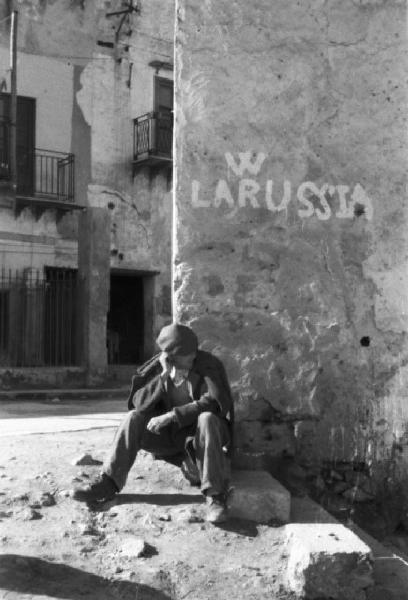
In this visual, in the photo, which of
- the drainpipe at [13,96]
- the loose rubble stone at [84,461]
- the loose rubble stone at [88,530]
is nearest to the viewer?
the loose rubble stone at [88,530]

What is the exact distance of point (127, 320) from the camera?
17047 millimetres

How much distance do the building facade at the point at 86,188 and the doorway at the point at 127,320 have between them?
0.03 m

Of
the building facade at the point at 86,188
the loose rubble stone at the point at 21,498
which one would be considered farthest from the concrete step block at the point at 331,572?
the building facade at the point at 86,188

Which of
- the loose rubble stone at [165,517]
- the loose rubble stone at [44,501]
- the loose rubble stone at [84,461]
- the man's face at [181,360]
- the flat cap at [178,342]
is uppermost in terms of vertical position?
the flat cap at [178,342]

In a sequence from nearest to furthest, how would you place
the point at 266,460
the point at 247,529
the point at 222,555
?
the point at 222,555
the point at 247,529
the point at 266,460

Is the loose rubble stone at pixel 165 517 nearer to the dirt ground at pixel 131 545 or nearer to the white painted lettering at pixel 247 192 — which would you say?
the dirt ground at pixel 131 545

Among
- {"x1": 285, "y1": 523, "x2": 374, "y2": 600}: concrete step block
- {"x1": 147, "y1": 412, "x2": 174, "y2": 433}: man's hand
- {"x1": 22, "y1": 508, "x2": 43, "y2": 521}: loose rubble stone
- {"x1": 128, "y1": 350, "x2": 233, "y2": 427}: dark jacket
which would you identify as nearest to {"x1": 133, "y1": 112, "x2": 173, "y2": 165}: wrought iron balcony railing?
{"x1": 128, "y1": 350, "x2": 233, "y2": 427}: dark jacket

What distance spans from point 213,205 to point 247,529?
1.99m

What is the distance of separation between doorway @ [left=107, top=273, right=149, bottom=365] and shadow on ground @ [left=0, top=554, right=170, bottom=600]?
42.3 ft

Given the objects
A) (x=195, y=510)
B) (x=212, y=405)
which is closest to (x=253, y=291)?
(x=212, y=405)

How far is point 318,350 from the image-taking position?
4.88m

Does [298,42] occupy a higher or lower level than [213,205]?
higher

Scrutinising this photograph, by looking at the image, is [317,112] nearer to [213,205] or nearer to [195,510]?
[213,205]

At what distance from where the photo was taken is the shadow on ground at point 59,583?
3.27 m
